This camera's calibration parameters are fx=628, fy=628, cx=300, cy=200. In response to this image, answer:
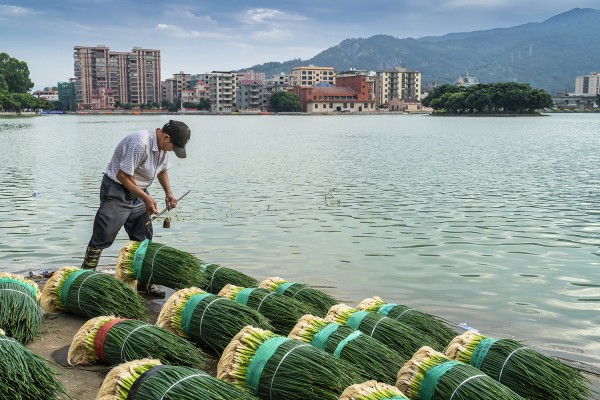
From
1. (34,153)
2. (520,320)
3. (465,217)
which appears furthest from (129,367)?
(34,153)

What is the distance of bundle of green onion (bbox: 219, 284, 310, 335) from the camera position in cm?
711

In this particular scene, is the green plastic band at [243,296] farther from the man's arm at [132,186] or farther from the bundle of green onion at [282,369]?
the man's arm at [132,186]

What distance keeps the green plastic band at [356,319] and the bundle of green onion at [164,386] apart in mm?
2304

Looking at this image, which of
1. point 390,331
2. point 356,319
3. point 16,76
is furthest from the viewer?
point 16,76

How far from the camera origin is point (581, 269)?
13.0m

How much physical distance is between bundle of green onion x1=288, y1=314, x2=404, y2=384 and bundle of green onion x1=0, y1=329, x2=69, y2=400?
236 centimetres

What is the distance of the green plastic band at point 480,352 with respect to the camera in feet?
19.6

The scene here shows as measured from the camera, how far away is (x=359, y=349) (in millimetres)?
5785

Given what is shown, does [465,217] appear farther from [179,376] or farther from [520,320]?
[179,376]

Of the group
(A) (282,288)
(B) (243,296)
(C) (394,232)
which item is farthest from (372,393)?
(C) (394,232)

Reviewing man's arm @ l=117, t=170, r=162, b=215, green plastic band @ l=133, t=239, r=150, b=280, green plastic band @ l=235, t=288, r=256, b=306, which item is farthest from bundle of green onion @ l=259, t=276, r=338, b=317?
man's arm @ l=117, t=170, r=162, b=215

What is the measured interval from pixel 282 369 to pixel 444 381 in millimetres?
1331

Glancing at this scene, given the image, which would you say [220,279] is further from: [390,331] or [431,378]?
[431,378]

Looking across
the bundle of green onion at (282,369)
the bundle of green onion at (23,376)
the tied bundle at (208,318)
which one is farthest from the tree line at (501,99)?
the bundle of green onion at (23,376)
